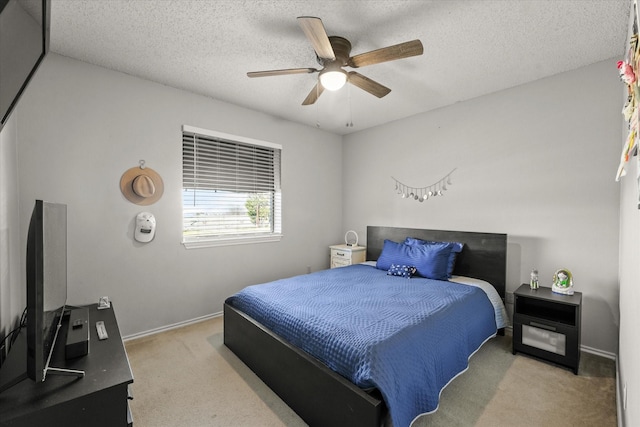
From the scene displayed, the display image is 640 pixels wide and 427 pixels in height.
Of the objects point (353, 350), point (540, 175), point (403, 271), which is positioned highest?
point (540, 175)

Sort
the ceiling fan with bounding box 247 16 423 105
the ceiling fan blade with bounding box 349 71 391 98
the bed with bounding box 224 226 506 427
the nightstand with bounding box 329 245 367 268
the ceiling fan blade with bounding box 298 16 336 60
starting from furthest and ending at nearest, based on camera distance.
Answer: the nightstand with bounding box 329 245 367 268 → the ceiling fan blade with bounding box 349 71 391 98 → the ceiling fan with bounding box 247 16 423 105 → the ceiling fan blade with bounding box 298 16 336 60 → the bed with bounding box 224 226 506 427

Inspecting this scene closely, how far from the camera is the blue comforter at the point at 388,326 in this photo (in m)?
1.51

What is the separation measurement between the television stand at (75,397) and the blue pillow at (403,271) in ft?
7.95

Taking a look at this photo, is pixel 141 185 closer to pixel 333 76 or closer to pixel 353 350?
pixel 333 76

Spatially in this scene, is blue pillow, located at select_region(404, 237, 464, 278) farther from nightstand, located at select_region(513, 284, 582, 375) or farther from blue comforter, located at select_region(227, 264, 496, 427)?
nightstand, located at select_region(513, 284, 582, 375)

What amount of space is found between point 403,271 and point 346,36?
2221 mm

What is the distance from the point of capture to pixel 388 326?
176 centimetres

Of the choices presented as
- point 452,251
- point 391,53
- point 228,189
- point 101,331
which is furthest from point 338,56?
point 101,331

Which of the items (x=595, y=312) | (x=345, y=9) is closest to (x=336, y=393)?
(x=345, y=9)

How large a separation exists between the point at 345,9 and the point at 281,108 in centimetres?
179

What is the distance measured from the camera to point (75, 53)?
7.84 ft

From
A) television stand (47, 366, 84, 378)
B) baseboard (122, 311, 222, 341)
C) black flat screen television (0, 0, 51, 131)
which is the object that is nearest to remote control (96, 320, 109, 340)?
television stand (47, 366, 84, 378)

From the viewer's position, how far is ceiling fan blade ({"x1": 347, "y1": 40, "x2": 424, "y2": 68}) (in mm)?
1771

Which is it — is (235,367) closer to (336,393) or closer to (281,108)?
(336,393)
